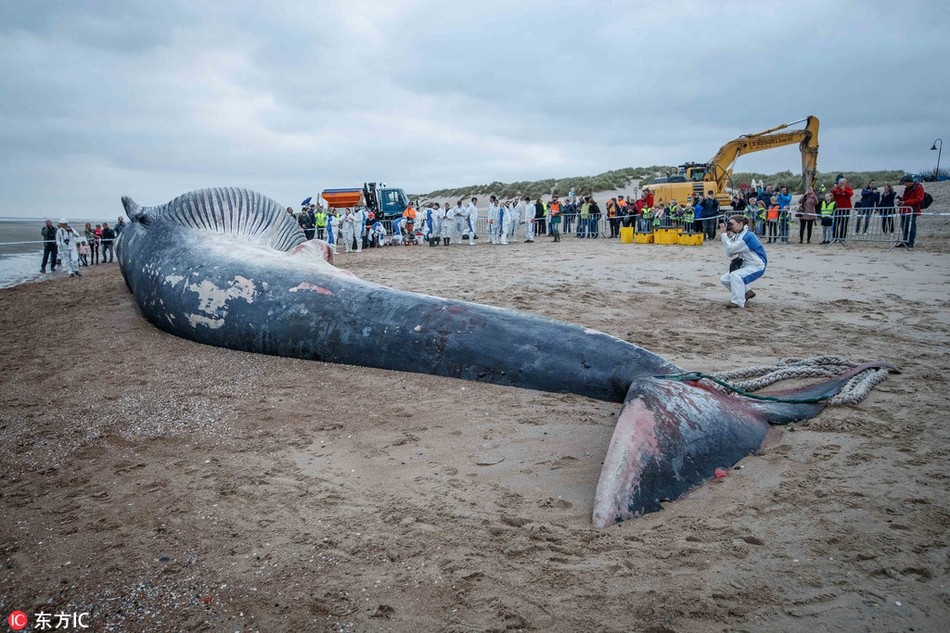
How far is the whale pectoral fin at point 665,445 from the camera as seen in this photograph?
8.36 feet

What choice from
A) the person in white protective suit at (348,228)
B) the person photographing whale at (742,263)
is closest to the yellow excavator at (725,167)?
the person in white protective suit at (348,228)

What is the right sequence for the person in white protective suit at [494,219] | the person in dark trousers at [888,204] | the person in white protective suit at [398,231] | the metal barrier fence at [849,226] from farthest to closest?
the person in white protective suit at [398,231]
the person in white protective suit at [494,219]
the person in dark trousers at [888,204]
the metal barrier fence at [849,226]

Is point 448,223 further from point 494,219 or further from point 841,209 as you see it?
point 841,209

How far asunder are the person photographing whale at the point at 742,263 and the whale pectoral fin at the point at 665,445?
203 inches

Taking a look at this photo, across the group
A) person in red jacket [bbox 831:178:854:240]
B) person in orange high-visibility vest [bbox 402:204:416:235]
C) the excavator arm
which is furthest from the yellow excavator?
person in orange high-visibility vest [bbox 402:204:416:235]

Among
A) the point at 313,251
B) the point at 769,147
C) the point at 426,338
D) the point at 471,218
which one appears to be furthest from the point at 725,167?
the point at 426,338

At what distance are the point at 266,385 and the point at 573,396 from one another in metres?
2.54

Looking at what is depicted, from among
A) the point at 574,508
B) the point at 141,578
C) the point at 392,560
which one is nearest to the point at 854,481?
the point at 574,508

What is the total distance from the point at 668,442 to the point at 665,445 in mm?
28

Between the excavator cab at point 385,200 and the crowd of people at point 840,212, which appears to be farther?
the excavator cab at point 385,200

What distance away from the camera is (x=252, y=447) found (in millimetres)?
3496

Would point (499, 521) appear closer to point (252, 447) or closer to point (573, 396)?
point (573, 396)

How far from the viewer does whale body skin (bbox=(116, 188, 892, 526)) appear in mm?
2689

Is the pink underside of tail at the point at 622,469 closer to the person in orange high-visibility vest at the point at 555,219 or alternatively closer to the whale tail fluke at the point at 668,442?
the whale tail fluke at the point at 668,442
